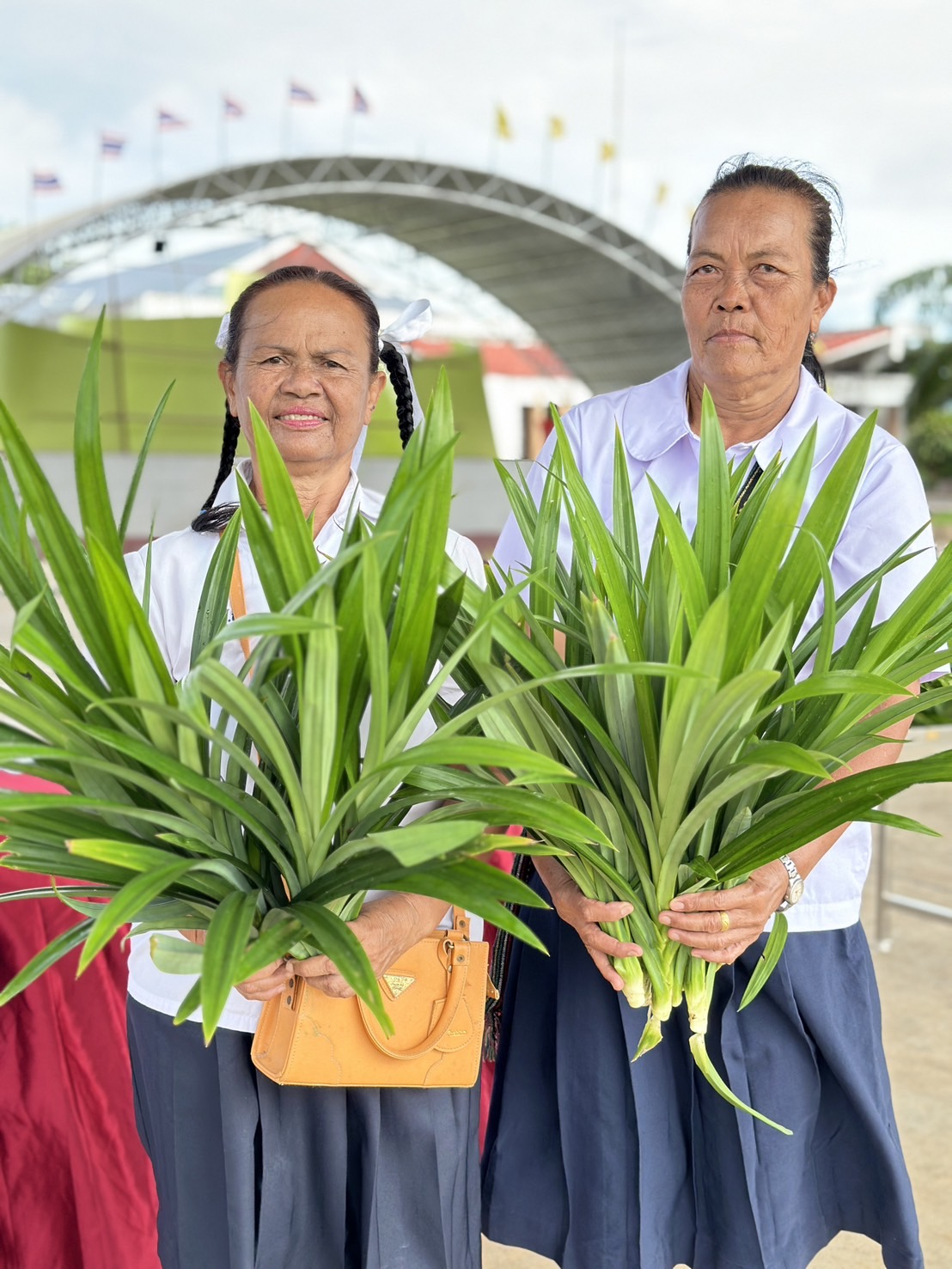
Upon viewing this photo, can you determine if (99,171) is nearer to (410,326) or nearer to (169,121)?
(169,121)

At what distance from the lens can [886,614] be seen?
133 centimetres

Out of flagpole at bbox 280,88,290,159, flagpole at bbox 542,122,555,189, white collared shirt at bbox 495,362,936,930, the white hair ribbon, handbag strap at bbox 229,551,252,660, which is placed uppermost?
flagpole at bbox 542,122,555,189

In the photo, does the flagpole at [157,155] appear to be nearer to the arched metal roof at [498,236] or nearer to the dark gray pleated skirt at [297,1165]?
the arched metal roof at [498,236]

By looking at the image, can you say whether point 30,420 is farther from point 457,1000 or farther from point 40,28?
point 40,28

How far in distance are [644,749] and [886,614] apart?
0.46 m

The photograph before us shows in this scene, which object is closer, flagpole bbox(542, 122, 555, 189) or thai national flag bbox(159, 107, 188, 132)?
thai national flag bbox(159, 107, 188, 132)

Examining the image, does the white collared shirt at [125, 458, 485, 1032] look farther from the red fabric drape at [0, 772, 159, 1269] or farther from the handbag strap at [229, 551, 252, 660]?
the red fabric drape at [0, 772, 159, 1269]

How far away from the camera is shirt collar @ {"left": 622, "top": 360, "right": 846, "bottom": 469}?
4.62 ft

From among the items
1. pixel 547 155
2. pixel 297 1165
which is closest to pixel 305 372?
pixel 297 1165

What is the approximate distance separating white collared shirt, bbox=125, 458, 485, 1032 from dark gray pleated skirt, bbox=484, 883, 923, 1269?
19 cm

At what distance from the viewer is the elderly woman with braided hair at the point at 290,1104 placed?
1.20m

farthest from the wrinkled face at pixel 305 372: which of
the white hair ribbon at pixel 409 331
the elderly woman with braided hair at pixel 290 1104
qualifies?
the white hair ribbon at pixel 409 331

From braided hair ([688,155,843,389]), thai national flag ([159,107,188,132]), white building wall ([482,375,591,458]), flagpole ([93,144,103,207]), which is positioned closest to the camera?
braided hair ([688,155,843,389])

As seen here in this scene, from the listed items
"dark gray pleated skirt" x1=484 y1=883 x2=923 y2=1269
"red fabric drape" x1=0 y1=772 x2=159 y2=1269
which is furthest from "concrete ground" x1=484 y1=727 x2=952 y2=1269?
"red fabric drape" x1=0 y1=772 x2=159 y2=1269
